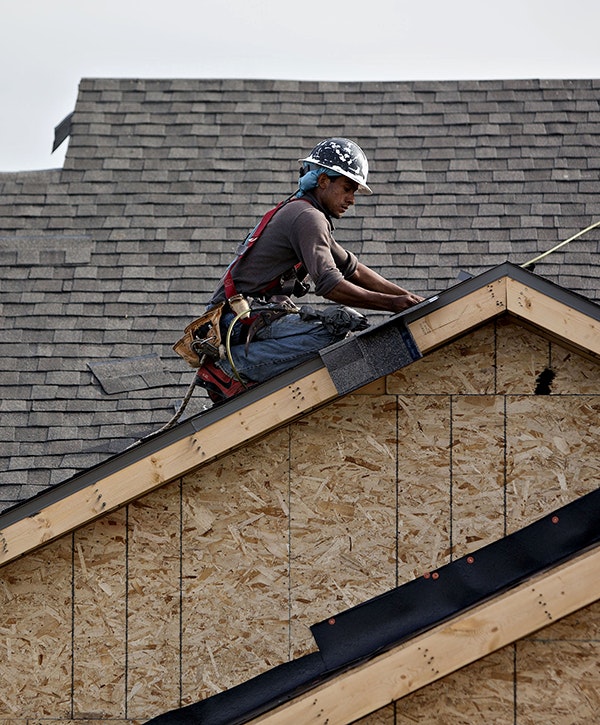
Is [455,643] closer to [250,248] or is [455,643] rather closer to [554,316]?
[554,316]

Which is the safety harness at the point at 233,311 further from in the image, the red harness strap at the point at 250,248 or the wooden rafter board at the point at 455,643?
the wooden rafter board at the point at 455,643

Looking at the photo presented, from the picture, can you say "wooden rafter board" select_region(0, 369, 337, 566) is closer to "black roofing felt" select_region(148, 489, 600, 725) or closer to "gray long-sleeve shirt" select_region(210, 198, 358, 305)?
"gray long-sleeve shirt" select_region(210, 198, 358, 305)

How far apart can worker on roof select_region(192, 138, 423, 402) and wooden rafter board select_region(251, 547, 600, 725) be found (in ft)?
5.39

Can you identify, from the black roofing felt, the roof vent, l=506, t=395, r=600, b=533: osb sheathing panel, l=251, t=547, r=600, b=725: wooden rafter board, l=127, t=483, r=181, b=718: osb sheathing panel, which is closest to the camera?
l=251, t=547, r=600, b=725: wooden rafter board

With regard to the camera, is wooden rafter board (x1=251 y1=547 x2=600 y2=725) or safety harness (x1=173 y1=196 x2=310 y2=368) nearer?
wooden rafter board (x1=251 y1=547 x2=600 y2=725)

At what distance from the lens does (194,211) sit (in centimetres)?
1191

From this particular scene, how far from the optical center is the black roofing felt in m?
6.27

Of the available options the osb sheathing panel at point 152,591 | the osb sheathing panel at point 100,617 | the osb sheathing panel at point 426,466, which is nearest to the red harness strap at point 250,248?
the osb sheathing panel at point 426,466

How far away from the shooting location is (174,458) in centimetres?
643

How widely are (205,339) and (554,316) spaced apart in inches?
74.2

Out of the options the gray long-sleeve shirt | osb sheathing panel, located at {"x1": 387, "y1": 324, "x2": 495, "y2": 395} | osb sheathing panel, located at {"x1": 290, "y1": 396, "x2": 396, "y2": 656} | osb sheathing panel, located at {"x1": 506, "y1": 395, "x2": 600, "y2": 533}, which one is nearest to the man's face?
the gray long-sleeve shirt

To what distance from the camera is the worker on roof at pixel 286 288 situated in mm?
6594

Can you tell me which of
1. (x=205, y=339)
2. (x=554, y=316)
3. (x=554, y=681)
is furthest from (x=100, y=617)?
(x=554, y=316)

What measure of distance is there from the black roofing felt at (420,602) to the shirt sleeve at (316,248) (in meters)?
1.63
